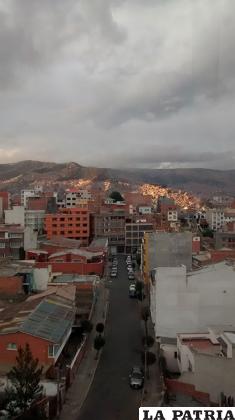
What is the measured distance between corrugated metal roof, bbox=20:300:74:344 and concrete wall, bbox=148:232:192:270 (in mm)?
6364

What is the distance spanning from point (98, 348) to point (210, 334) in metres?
2.45

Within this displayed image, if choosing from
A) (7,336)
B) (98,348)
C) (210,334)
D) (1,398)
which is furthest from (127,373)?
(1,398)

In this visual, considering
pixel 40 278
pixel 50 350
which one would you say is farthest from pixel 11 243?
pixel 50 350

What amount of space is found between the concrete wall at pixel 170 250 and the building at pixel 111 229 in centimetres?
1359

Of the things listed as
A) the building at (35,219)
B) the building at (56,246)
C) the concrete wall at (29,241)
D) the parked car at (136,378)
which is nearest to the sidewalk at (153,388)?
the parked car at (136,378)

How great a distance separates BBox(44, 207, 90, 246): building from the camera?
1192 inches

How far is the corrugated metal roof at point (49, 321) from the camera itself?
9194 mm

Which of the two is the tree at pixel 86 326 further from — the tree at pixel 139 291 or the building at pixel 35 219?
the building at pixel 35 219

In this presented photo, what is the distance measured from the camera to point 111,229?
103 ft

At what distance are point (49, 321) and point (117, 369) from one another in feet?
5.51

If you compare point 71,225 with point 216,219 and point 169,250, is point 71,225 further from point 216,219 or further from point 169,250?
point 216,219

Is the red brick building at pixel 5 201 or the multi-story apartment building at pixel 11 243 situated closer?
the multi-story apartment building at pixel 11 243

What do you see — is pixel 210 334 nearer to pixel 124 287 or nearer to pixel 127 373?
pixel 127 373

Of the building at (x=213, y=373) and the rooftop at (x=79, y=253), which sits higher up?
the rooftop at (x=79, y=253)
